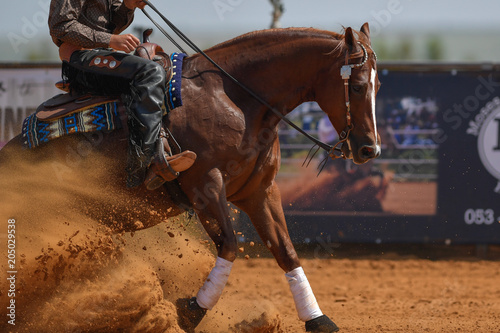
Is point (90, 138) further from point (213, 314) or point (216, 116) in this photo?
point (213, 314)

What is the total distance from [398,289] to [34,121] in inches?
189

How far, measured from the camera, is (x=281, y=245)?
4832mm

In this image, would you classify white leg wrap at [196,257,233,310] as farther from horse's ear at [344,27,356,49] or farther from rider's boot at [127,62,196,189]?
horse's ear at [344,27,356,49]

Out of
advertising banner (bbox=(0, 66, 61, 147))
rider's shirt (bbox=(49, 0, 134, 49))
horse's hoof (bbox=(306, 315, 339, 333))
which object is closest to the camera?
rider's shirt (bbox=(49, 0, 134, 49))

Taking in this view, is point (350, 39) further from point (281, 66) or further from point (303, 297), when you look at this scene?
point (303, 297)

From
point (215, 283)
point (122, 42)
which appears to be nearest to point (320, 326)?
point (215, 283)

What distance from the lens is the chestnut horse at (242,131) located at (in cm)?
441

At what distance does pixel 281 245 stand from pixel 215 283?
0.63 metres

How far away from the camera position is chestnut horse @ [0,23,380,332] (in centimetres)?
441

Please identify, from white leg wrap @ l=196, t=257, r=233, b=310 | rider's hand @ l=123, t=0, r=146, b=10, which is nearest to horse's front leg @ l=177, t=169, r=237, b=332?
white leg wrap @ l=196, t=257, r=233, b=310

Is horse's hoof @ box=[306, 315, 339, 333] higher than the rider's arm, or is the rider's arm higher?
the rider's arm

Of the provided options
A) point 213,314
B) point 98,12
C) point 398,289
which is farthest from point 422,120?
point 98,12

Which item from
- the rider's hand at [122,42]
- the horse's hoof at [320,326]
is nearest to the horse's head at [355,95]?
the horse's hoof at [320,326]

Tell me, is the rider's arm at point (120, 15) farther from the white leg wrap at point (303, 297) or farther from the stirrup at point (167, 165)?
the white leg wrap at point (303, 297)
